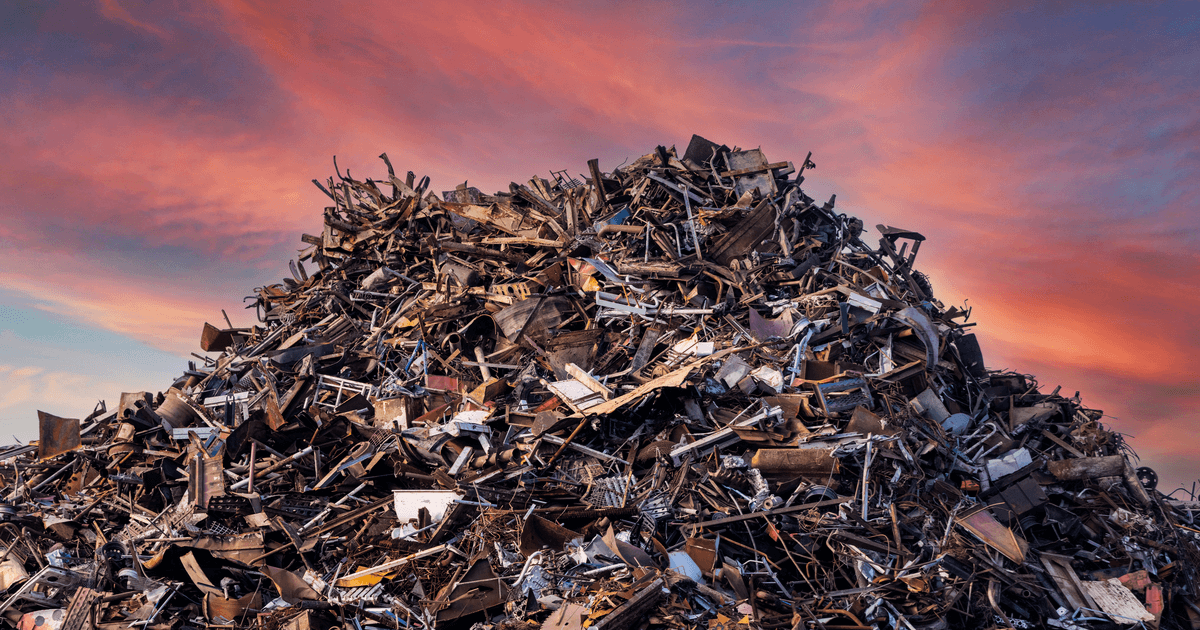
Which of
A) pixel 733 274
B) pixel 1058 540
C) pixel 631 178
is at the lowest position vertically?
pixel 1058 540

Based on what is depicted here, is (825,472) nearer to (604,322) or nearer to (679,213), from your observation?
(604,322)

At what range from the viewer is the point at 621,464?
1057 centimetres

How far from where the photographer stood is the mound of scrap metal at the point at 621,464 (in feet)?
28.7

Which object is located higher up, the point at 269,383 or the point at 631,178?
the point at 631,178

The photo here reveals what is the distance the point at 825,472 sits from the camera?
9.82 metres

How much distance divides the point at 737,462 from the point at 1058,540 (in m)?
5.57

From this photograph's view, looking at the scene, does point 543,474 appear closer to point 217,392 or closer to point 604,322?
point 604,322

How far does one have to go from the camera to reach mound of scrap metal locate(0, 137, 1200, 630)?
344 inches

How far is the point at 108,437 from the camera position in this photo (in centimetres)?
1339

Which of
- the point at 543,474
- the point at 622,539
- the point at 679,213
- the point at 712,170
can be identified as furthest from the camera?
the point at 712,170

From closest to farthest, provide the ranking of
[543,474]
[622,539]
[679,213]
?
[622,539]
[543,474]
[679,213]

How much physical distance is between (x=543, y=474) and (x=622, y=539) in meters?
2.06

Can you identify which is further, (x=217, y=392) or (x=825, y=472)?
(x=217, y=392)

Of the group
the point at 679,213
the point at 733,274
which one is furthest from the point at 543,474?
the point at 679,213
